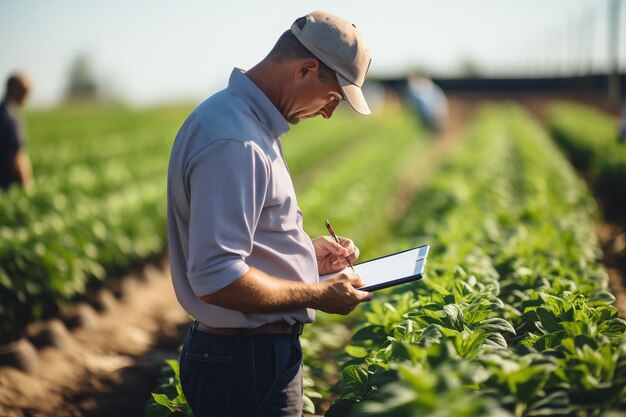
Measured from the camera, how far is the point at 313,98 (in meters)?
2.25

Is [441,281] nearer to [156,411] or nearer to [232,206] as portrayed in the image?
[156,411]

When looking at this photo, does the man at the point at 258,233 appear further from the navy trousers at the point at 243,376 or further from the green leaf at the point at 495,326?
the green leaf at the point at 495,326

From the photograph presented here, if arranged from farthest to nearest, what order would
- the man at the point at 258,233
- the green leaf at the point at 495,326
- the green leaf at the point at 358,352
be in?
the green leaf at the point at 358,352, the green leaf at the point at 495,326, the man at the point at 258,233

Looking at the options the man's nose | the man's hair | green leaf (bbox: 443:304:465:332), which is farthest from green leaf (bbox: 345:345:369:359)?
the man's hair

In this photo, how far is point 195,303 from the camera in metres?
2.21

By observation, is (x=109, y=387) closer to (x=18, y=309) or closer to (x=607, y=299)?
(x=18, y=309)

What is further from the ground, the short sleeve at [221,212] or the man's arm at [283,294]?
the short sleeve at [221,212]

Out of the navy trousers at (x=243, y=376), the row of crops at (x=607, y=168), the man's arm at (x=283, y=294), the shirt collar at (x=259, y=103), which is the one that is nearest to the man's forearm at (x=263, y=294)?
the man's arm at (x=283, y=294)

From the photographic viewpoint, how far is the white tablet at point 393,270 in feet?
7.60

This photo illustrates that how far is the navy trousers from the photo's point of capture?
86.2 inches

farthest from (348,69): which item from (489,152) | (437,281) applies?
(489,152)

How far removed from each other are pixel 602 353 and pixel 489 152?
36.1 feet

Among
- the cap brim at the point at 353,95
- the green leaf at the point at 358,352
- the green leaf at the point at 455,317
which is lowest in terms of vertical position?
the green leaf at the point at 358,352

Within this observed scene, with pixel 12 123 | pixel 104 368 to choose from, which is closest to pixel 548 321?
pixel 104 368
